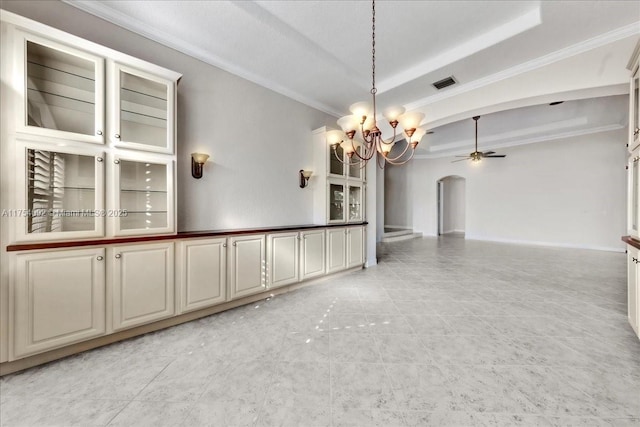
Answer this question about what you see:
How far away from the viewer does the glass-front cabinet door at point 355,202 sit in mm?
4355

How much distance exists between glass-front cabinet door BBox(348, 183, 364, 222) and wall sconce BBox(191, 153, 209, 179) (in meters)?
2.46

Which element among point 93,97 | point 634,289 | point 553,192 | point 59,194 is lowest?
point 634,289

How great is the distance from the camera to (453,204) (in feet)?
34.8

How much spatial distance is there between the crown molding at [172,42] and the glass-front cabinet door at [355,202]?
1.77 meters

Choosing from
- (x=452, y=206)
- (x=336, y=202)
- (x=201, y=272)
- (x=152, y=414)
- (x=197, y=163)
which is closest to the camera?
(x=152, y=414)

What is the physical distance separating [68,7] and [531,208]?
10.4 metres

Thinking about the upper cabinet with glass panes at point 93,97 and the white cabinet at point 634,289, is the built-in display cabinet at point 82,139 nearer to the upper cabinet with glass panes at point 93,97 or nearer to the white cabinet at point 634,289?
the upper cabinet with glass panes at point 93,97

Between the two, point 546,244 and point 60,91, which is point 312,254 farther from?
point 546,244

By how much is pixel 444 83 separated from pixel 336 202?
93.1 inches

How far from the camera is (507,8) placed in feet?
7.51

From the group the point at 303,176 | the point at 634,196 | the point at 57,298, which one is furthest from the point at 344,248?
the point at 57,298

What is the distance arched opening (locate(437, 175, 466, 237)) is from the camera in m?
9.93

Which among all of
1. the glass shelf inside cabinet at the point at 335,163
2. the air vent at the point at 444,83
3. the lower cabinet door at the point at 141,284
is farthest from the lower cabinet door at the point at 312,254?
the air vent at the point at 444,83

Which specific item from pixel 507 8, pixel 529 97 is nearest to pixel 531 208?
pixel 529 97
